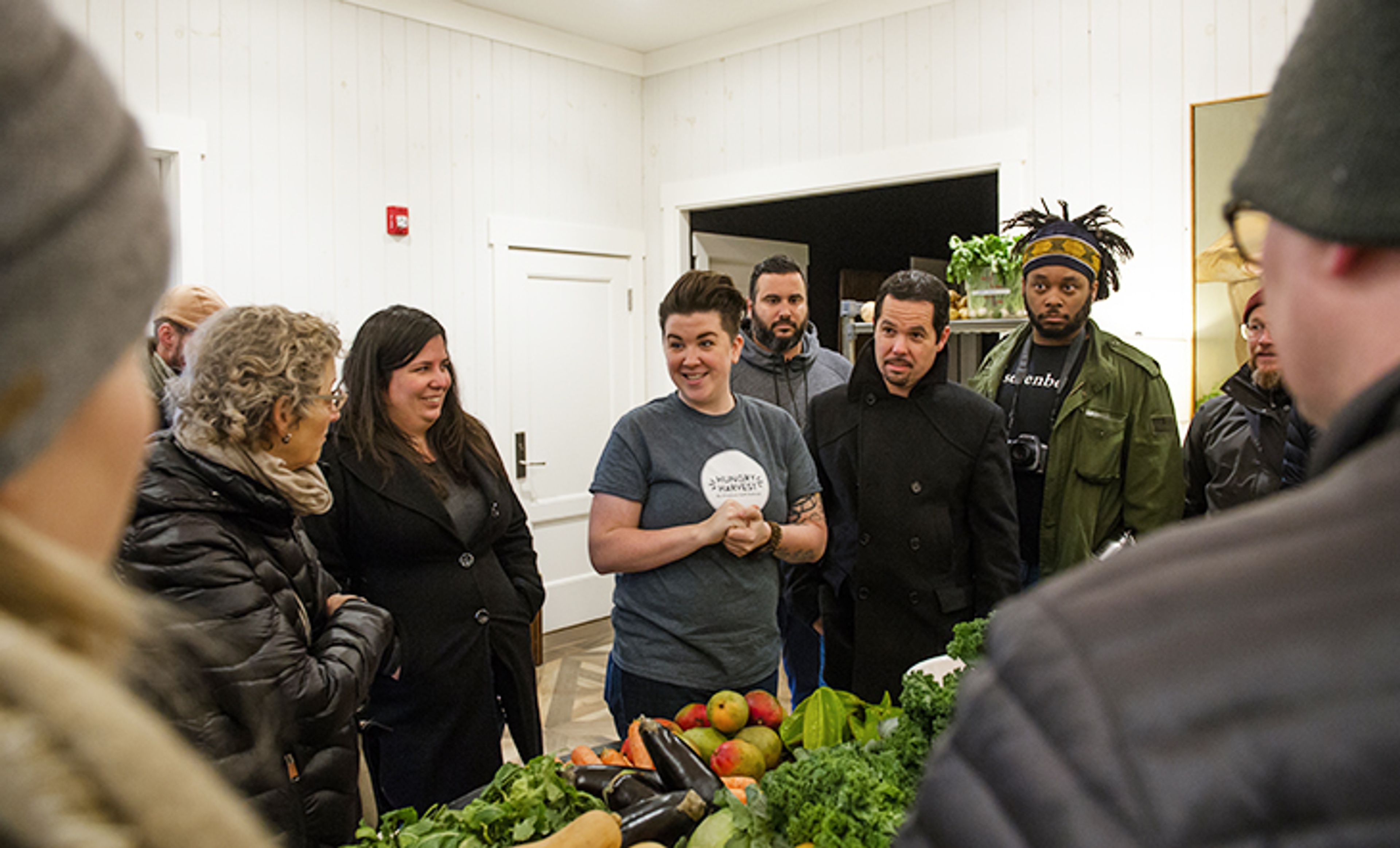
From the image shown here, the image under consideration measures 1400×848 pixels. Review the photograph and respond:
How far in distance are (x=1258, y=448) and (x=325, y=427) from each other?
2518 mm

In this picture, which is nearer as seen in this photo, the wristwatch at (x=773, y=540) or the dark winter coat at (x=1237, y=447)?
the wristwatch at (x=773, y=540)

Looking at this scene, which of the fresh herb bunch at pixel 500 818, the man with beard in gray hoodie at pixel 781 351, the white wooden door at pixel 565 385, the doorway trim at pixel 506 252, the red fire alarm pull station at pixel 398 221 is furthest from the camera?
the white wooden door at pixel 565 385

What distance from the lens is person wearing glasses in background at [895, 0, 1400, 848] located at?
16.1 inches

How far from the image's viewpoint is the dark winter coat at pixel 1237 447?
2801mm

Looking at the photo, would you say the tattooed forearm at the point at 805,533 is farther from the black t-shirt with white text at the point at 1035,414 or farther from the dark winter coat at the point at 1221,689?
the dark winter coat at the point at 1221,689

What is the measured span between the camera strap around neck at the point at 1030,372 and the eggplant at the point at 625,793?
188cm

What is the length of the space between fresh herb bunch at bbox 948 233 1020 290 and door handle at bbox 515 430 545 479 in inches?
93.9

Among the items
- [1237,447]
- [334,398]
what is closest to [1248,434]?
[1237,447]

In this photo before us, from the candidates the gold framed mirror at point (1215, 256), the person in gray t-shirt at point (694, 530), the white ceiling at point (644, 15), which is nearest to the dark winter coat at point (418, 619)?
the person in gray t-shirt at point (694, 530)

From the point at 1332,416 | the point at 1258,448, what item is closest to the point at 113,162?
the point at 1332,416

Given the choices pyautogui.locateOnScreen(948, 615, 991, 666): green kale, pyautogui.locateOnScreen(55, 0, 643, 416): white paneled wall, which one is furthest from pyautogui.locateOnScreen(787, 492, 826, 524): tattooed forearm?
pyautogui.locateOnScreen(55, 0, 643, 416): white paneled wall

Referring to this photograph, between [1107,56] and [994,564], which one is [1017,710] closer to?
[994,564]

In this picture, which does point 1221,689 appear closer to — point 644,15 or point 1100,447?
point 1100,447

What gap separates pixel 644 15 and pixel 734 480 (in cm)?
351
